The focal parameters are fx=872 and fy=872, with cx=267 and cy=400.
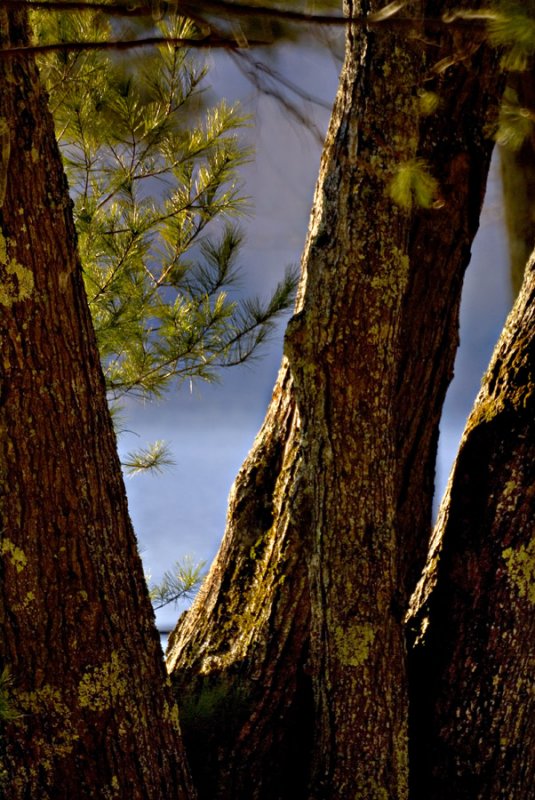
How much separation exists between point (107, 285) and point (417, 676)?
1.32m

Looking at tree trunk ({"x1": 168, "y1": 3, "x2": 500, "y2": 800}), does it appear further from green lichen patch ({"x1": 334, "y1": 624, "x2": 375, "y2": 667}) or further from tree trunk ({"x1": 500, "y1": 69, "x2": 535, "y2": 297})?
tree trunk ({"x1": 500, "y1": 69, "x2": 535, "y2": 297})

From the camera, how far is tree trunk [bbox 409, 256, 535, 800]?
1.38 m

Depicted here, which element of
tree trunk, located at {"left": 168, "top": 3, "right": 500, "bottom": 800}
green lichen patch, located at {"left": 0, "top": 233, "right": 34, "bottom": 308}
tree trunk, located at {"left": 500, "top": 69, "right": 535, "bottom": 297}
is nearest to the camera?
green lichen patch, located at {"left": 0, "top": 233, "right": 34, "bottom": 308}

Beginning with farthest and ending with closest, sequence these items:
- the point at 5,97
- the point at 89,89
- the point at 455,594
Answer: the point at 89,89 < the point at 455,594 < the point at 5,97

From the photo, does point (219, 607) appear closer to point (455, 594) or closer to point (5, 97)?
point (455, 594)

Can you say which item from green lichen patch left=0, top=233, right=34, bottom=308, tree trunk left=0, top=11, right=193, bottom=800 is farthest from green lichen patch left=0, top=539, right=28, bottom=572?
green lichen patch left=0, top=233, right=34, bottom=308

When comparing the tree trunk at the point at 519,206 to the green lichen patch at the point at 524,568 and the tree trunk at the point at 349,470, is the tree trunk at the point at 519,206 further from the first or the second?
the green lichen patch at the point at 524,568

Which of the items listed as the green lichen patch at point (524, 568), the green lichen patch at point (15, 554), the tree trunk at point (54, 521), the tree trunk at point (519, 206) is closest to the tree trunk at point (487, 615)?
the green lichen patch at point (524, 568)

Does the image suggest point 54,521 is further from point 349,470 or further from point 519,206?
point 519,206

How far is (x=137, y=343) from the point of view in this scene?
2488 millimetres

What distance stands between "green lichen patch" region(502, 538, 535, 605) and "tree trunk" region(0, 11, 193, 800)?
589 millimetres

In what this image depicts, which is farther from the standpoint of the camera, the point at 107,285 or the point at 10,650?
the point at 107,285

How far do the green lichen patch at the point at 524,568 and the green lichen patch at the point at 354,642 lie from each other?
25 centimetres

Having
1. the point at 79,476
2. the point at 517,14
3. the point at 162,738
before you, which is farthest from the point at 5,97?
the point at 162,738
